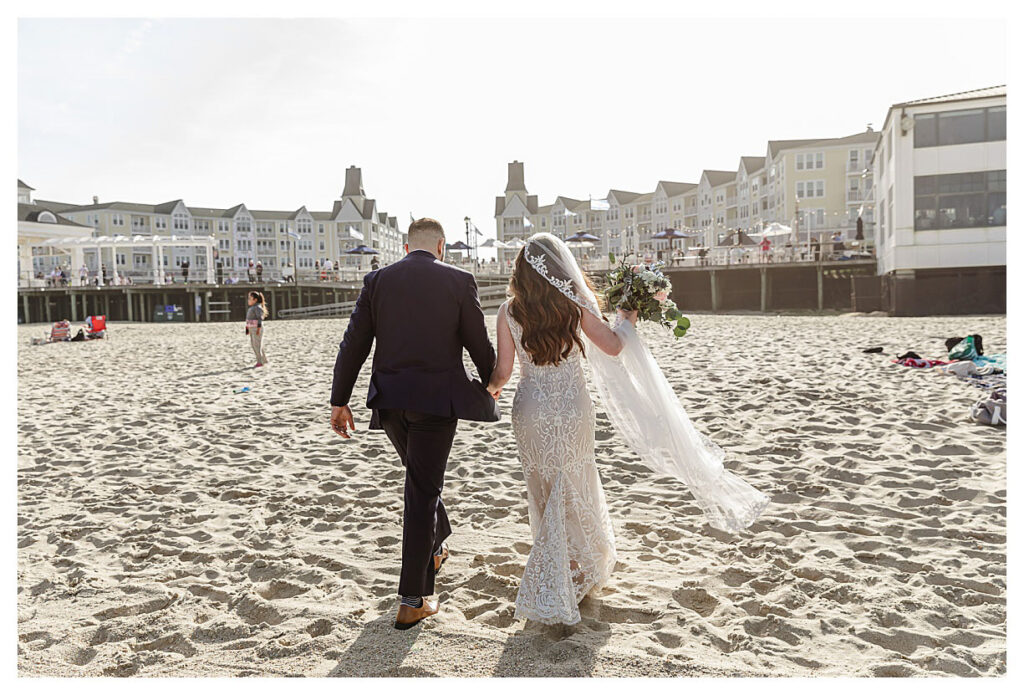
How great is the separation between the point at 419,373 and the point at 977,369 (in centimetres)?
876

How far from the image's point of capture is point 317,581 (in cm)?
382

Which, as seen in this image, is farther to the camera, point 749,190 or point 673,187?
point 673,187

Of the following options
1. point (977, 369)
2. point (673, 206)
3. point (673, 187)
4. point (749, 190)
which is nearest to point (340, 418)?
point (977, 369)

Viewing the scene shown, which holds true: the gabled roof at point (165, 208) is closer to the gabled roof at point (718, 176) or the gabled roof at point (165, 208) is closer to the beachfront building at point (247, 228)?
the beachfront building at point (247, 228)

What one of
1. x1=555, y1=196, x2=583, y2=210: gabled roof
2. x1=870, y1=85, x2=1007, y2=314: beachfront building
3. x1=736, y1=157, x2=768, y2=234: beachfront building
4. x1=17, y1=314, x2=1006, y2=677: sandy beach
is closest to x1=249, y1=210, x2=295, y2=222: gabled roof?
x1=555, y1=196, x2=583, y2=210: gabled roof

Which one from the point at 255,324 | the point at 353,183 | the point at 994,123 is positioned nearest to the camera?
the point at 255,324

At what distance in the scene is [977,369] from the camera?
9109 millimetres

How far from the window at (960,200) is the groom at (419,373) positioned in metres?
26.0

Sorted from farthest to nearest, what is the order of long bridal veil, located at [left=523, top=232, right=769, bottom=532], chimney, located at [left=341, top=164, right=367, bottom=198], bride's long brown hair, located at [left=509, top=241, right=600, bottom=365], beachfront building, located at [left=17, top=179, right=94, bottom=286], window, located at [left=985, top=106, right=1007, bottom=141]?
chimney, located at [left=341, top=164, right=367, bottom=198] → beachfront building, located at [left=17, top=179, right=94, bottom=286] → window, located at [left=985, top=106, right=1007, bottom=141] → long bridal veil, located at [left=523, top=232, right=769, bottom=532] → bride's long brown hair, located at [left=509, top=241, right=600, bottom=365]

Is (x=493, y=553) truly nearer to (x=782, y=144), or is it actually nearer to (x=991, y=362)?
(x=991, y=362)

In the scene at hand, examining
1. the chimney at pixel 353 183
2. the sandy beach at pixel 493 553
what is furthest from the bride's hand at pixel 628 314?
the chimney at pixel 353 183

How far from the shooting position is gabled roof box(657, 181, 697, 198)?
74.0 meters

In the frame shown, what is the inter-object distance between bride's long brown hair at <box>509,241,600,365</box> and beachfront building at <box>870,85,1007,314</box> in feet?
82.6

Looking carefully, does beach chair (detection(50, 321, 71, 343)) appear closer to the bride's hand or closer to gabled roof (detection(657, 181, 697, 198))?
the bride's hand
